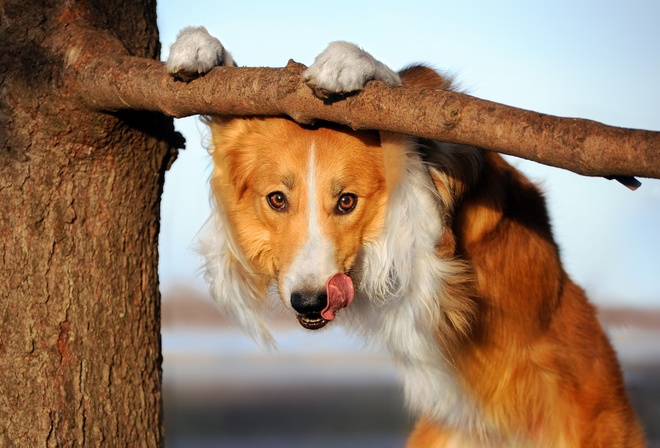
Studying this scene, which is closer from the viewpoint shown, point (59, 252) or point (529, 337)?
point (59, 252)

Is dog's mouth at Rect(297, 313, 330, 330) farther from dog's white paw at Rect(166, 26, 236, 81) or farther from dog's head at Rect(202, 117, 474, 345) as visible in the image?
dog's white paw at Rect(166, 26, 236, 81)

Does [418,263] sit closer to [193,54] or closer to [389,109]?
[389,109]

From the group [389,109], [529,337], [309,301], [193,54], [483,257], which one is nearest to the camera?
[389,109]

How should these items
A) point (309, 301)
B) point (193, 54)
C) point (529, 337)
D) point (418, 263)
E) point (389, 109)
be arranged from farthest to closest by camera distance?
point (529, 337) < point (418, 263) < point (309, 301) < point (193, 54) < point (389, 109)

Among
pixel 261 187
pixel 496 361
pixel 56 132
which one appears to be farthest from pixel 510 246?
pixel 56 132

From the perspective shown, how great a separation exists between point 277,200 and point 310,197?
22 cm

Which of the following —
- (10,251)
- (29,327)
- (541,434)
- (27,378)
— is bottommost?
(541,434)

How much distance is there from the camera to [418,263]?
3.27 metres

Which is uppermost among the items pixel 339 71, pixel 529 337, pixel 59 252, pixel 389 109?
pixel 339 71

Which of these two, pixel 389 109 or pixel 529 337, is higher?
pixel 389 109

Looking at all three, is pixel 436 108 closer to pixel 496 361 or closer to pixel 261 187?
pixel 261 187

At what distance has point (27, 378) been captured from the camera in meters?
2.92

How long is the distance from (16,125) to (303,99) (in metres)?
1.12

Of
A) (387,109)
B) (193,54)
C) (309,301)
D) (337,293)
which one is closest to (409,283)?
(337,293)
